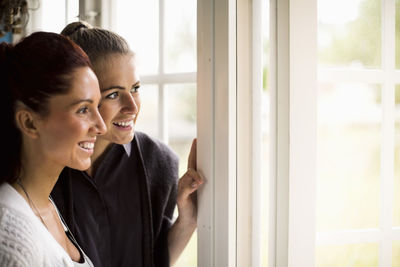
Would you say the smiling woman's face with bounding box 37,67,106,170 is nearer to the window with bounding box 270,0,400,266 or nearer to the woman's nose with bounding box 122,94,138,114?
the woman's nose with bounding box 122,94,138,114

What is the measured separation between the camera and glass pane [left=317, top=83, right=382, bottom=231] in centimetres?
86

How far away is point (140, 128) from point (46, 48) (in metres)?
0.45

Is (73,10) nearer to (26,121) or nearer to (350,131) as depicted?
(26,121)

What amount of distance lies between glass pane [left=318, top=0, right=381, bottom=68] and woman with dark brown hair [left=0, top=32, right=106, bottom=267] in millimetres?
503

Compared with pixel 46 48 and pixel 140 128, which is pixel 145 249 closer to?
pixel 140 128

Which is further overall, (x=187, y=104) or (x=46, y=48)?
(x=187, y=104)

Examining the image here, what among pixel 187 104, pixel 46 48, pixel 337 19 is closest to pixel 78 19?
pixel 46 48

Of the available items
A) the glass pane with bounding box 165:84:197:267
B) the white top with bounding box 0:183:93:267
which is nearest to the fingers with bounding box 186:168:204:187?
the glass pane with bounding box 165:84:197:267

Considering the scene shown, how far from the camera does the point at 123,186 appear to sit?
2.75 ft

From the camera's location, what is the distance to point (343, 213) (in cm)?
88

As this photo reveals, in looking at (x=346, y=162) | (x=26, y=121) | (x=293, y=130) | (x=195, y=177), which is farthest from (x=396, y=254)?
(x=26, y=121)

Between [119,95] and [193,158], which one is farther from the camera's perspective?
[193,158]

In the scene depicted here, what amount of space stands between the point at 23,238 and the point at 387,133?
→ 721 mm

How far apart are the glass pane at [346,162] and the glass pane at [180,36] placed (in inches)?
12.8
